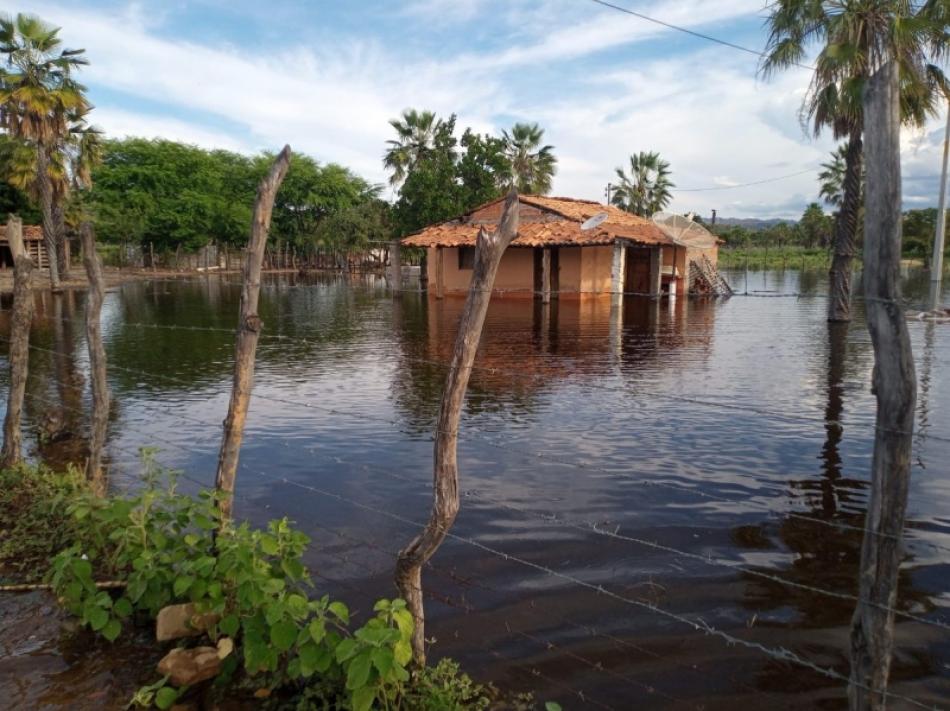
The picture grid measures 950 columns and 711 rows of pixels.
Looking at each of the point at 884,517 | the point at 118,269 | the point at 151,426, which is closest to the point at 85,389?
the point at 151,426

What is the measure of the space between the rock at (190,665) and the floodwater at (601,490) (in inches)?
27.8

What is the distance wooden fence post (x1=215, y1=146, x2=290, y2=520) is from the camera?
4301mm

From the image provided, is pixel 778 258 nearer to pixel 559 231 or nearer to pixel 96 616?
pixel 559 231

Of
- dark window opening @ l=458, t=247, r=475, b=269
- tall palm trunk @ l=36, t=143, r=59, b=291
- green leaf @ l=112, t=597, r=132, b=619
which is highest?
tall palm trunk @ l=36, t=143, r=59, b=291

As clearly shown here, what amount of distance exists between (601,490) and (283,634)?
173 inches

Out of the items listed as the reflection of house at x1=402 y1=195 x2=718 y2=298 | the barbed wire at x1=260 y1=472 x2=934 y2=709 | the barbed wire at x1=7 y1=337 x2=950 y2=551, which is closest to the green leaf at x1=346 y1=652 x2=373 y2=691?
the barbed wire at x1=260 y1=472 x2=934 y2=709

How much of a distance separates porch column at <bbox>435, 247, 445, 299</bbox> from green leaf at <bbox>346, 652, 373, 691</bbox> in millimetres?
27557

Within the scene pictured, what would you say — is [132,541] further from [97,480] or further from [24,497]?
[24,497]

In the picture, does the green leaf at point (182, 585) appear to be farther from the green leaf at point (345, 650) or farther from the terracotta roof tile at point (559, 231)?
the terracotta roof tile at point (559, 231)

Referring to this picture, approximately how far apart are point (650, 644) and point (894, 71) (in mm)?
3463

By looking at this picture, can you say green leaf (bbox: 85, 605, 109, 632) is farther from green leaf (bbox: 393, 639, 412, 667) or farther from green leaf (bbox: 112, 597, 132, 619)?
green leaf (bbox: 393, 639, 412, 667)

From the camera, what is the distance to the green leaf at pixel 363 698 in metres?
2.93

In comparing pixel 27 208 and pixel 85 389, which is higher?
pixel 27 208

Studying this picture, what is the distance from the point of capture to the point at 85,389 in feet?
38.4
